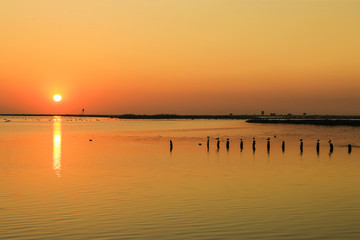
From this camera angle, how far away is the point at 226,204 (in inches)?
841

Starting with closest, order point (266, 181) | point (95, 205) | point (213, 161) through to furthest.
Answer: point (95, 205) → point (266, 181) → point (213, 161)

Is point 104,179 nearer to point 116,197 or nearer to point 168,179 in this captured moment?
point 168,179

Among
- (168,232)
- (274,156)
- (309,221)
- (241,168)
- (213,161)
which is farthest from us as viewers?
(274,156)

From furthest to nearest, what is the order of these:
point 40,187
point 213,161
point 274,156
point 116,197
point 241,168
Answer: point 274,156 < point 213,161 < point 241,168 < point 40,187 < point 116,197

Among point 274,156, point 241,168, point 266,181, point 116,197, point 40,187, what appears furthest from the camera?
point 274,156

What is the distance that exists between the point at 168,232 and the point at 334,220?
6.93m

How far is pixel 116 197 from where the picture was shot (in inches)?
923

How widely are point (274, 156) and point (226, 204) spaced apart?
27.9 metres

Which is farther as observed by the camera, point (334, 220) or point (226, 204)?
point (226, 204)

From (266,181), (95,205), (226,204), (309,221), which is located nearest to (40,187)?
(95,205)

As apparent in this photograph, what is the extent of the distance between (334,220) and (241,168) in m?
19.6

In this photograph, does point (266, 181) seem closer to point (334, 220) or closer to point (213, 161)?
point (334, 220)

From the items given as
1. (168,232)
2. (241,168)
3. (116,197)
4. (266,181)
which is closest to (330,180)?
(266,181)

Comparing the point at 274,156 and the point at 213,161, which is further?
the point at 274,156
